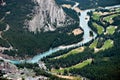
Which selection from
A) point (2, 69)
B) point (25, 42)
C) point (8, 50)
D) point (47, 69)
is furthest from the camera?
point (25, 42)

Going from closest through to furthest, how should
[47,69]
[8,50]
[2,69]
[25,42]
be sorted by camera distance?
1. [2,69]
2. [47,69]
3. [8,50]
4. [25,42]

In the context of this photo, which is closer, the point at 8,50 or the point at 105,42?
the point at 8,50

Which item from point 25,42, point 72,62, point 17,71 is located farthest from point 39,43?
point 17,71

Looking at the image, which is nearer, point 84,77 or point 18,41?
point 84,77

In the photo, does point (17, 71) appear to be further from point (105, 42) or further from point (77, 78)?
point (105, 42)

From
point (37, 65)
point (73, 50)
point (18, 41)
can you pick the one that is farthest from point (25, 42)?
point (37, 65)

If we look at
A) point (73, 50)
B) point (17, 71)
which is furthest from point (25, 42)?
point (17, 71)

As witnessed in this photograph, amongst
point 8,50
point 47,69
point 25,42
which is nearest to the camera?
point 47,69

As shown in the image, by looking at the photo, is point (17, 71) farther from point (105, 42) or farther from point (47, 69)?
point (105, 42)
